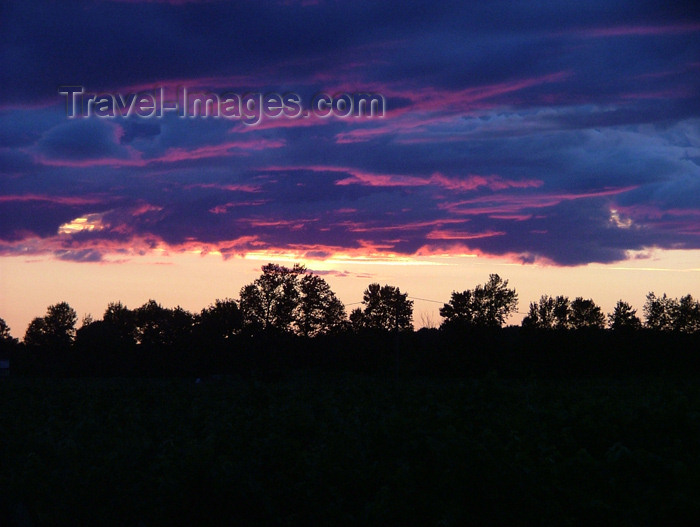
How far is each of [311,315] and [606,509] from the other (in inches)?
2630

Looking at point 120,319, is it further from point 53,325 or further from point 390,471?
point 390,471

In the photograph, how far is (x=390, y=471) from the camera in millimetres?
8039

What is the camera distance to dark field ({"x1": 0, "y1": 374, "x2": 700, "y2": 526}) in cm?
658

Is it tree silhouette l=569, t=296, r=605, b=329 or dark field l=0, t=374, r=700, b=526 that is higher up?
tree silhouette l=569, t=296, r=605, b=329

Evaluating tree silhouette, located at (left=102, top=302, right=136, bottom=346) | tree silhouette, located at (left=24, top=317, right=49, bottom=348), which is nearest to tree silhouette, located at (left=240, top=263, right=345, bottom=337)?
tree silhouette, located at (left=102, top=302, right=136, bottom=346)

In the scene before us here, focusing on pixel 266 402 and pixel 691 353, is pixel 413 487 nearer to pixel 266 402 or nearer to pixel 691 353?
pixel 266 402

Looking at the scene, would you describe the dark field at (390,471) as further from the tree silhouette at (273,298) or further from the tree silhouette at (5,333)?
the tree silhouette at (5,333)

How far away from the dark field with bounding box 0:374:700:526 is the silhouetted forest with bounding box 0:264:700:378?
19469 mm

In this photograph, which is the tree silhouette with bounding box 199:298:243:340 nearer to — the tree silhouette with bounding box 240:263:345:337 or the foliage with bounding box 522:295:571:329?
the tree silhouette with bounding box 240:263:345:337

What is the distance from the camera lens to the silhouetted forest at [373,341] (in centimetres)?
5006

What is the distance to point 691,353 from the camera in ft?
164

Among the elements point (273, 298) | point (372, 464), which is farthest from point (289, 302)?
point (372, 464)

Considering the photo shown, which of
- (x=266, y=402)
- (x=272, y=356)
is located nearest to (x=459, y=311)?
(x=272, y=356)

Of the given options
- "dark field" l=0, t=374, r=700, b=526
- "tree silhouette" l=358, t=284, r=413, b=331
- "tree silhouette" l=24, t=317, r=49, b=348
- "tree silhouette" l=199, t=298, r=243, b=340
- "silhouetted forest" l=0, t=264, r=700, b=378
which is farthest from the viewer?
"tree silhouette" l=24, t=317, r=49, b=348
